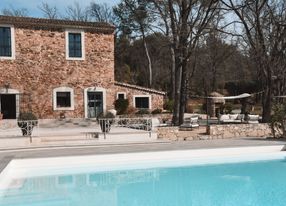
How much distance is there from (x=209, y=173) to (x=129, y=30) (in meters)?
34.2

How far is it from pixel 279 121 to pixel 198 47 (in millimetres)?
21036

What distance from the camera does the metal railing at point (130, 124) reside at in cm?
1817

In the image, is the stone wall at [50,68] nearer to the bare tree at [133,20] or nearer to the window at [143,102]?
the window at [143,102]

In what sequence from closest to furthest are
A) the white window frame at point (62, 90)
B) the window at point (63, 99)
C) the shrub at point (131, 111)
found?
the white window frame at point (62, 90) → the window at point (63, 99) → the shrub at point (131, 111)

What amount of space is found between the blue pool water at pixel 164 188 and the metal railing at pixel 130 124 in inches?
219

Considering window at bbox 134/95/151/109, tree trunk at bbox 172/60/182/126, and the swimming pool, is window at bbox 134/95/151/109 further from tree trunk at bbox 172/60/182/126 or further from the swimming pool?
the swimming pool

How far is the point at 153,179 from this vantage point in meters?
11.9

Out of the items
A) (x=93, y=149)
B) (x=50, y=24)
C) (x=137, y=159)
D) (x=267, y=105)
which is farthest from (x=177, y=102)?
(x=137, y=159)

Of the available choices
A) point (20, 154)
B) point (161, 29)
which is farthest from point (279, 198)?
point (161, 29)

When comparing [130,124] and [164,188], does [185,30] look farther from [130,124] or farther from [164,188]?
[164,188]

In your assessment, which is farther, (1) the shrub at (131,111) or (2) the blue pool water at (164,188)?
(1) the shrub at (131,111)

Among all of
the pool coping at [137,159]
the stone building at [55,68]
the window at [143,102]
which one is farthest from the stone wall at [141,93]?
the pool coping at [137,159]

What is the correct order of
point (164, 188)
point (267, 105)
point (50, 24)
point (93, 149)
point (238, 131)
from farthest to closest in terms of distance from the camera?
point (50, 24)
point (267, 105)
point (238, 131)
point (93, 149)
point (164, 188)

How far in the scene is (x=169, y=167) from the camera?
13.4 meters
